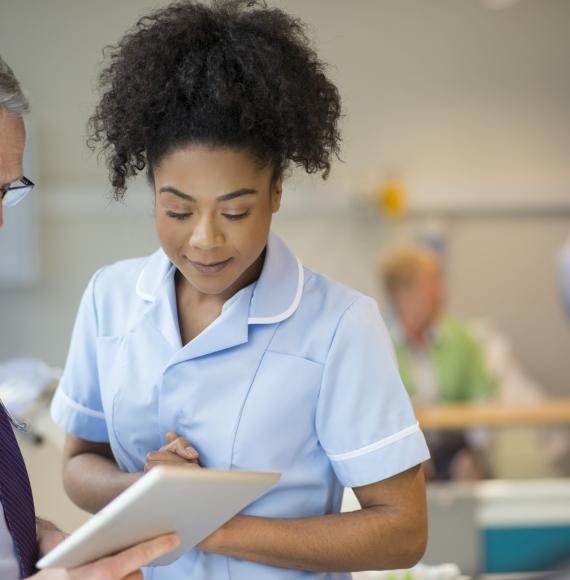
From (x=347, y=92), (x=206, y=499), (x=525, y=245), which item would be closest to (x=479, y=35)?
(x=347, y=92)

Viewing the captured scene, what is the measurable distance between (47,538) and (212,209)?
1.92ft

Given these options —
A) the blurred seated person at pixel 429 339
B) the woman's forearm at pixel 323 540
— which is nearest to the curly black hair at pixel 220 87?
the woman's forearm at pixel 323 540

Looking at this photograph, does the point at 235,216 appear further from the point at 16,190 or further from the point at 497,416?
the point at 497,416

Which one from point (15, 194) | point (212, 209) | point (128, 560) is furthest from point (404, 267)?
point (128, 560)

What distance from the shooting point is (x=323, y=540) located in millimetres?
1267

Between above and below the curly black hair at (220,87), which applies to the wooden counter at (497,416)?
below

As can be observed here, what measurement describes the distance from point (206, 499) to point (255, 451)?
0.69 ft

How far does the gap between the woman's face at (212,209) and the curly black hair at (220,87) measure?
0.02 metres

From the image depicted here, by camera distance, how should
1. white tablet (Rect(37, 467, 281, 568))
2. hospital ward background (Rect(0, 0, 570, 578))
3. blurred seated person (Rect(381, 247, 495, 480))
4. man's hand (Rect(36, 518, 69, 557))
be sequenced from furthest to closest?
hospital ward background (Rect(0, 0, 570, 578)), blurred seated person (Rect(381, 247, 495, 480)), man's hand (Rect(36, 518, 69, 557)), white tablet (Rect(37, 467, 281, 568))

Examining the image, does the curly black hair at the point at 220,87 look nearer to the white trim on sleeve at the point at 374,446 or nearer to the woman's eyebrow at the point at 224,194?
the woman's eyebrow at the point at 224,194

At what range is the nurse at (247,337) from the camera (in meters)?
1.20

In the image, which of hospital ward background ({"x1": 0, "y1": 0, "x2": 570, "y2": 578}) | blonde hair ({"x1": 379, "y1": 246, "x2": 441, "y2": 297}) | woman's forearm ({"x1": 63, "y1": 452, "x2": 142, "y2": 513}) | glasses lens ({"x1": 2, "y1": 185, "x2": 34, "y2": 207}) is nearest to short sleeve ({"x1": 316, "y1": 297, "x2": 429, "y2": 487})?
woman's forearm ({"x1": 63, "y1": 452, "x2": 142, "y2": 513})

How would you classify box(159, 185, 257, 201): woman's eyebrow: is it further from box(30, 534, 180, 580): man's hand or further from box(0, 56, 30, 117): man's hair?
box(30, 534, 180, 580): man's hand

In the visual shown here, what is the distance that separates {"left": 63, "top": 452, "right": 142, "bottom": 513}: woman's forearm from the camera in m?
1.37
